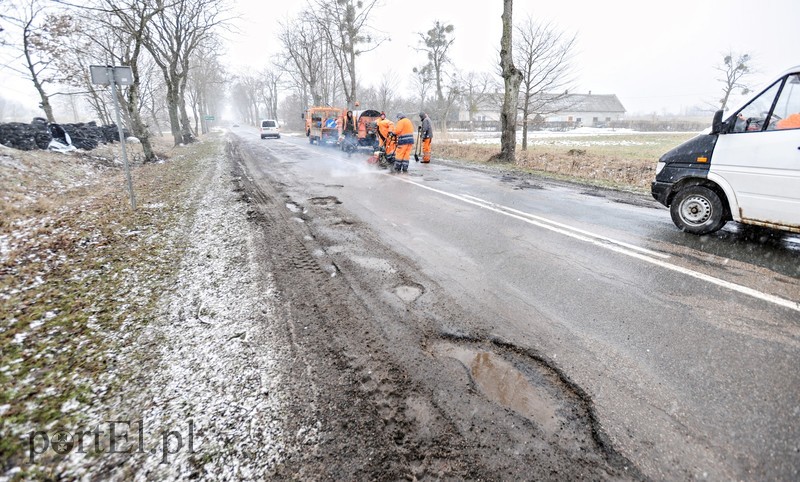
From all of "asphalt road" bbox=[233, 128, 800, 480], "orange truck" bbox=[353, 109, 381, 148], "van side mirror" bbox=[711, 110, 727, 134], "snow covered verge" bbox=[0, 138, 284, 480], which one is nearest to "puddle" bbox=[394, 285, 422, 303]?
"asphalt road" bbox=[233, 128, 800, 480]

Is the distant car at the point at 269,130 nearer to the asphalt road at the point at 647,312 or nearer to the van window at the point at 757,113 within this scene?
the asphalt road at the point at 647,312

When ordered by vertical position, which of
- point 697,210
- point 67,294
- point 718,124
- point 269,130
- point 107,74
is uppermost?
point 269,130

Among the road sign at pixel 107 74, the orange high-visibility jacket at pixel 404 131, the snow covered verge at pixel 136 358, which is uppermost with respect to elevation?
the road sign at pixel 107 74

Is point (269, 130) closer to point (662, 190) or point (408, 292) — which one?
point (662, 190)

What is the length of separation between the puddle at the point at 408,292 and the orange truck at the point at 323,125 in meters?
18.7

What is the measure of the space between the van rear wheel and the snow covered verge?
5.56 m

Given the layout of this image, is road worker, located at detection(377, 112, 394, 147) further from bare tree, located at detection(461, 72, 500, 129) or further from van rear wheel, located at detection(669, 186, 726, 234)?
bare tree, located at detection(461, 72, 500, 129)

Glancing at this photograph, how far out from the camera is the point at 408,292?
3.38 meters

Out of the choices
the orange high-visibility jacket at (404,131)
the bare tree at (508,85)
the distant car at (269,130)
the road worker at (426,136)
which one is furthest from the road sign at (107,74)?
the distant car at (269,130)

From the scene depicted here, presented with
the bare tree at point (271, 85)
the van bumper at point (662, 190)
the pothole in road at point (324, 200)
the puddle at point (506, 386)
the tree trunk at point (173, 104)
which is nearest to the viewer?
the puddle at point (506, 386)

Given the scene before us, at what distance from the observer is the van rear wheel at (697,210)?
470cm

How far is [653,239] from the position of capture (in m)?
4.72

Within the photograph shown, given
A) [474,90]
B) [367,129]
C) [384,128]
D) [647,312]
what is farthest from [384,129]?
[474,90]

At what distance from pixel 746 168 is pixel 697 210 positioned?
0.76m
